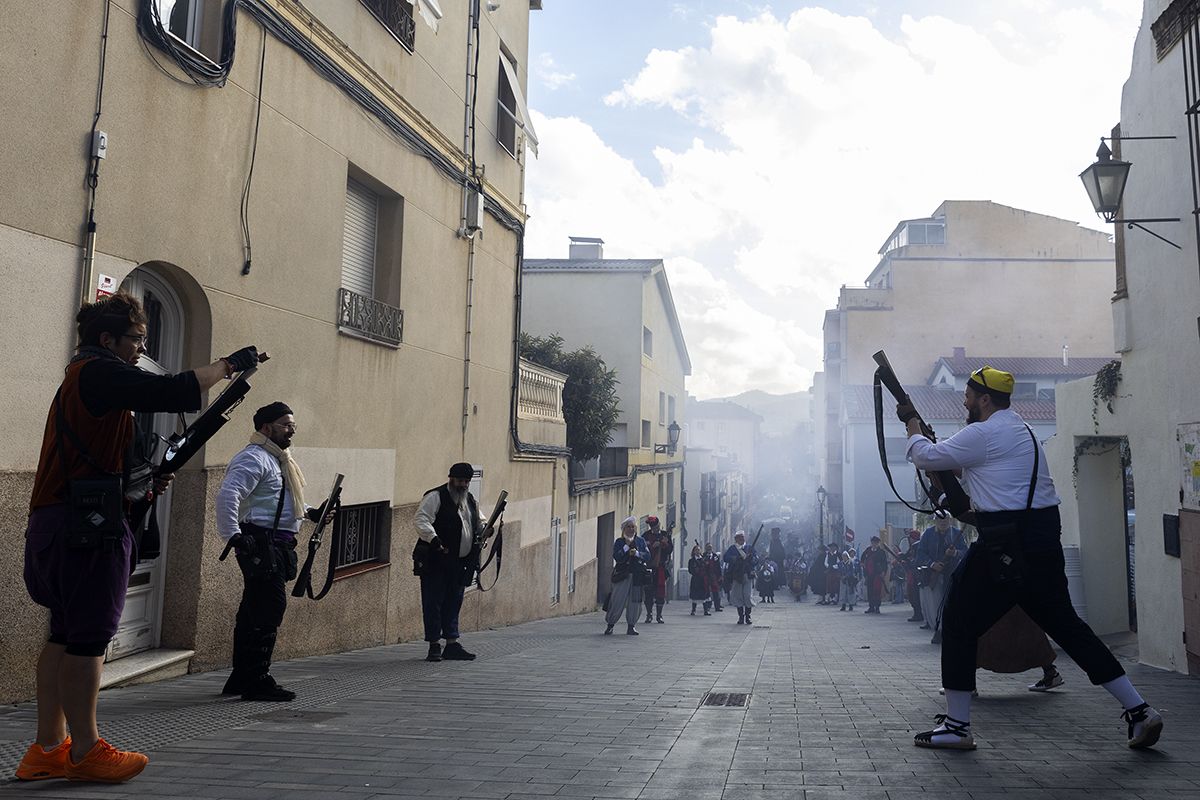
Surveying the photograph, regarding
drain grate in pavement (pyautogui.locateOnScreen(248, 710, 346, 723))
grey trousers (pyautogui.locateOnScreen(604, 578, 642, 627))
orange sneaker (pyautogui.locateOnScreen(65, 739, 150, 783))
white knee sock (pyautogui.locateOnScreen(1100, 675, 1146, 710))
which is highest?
white knee sock (pyautogui.locateOnScreen(1100, 675, 1146, 710))

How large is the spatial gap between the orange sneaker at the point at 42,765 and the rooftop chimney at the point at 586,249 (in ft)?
97.0

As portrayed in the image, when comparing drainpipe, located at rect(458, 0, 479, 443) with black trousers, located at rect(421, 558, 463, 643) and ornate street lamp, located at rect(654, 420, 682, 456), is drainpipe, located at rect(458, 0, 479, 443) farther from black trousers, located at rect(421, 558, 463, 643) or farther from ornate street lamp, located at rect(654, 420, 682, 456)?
ornate street lamp, located at rect(654, 420, 682, 456)

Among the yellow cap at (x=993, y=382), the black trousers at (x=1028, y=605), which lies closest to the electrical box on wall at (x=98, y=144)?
the yellow cap at (x=993, y=382)

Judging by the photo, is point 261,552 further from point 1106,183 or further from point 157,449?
point 1106,183

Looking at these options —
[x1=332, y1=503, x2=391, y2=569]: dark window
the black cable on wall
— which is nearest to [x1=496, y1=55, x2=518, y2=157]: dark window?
the black cable on wall

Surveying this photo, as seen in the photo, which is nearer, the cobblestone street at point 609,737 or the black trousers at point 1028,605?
the cobblestone street at point 609,737

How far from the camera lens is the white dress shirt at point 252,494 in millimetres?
5164

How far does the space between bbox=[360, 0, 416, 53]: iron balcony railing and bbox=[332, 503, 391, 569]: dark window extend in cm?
511

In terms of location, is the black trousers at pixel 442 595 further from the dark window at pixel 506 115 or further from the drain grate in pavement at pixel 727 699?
the dark window at pixel 506 115

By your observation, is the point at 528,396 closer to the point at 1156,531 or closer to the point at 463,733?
the point at 1156,531

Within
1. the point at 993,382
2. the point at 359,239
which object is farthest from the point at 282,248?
the point at 993,382

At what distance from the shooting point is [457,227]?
12.1m

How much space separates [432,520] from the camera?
7.89 metres

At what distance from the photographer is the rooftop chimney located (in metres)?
32.8
